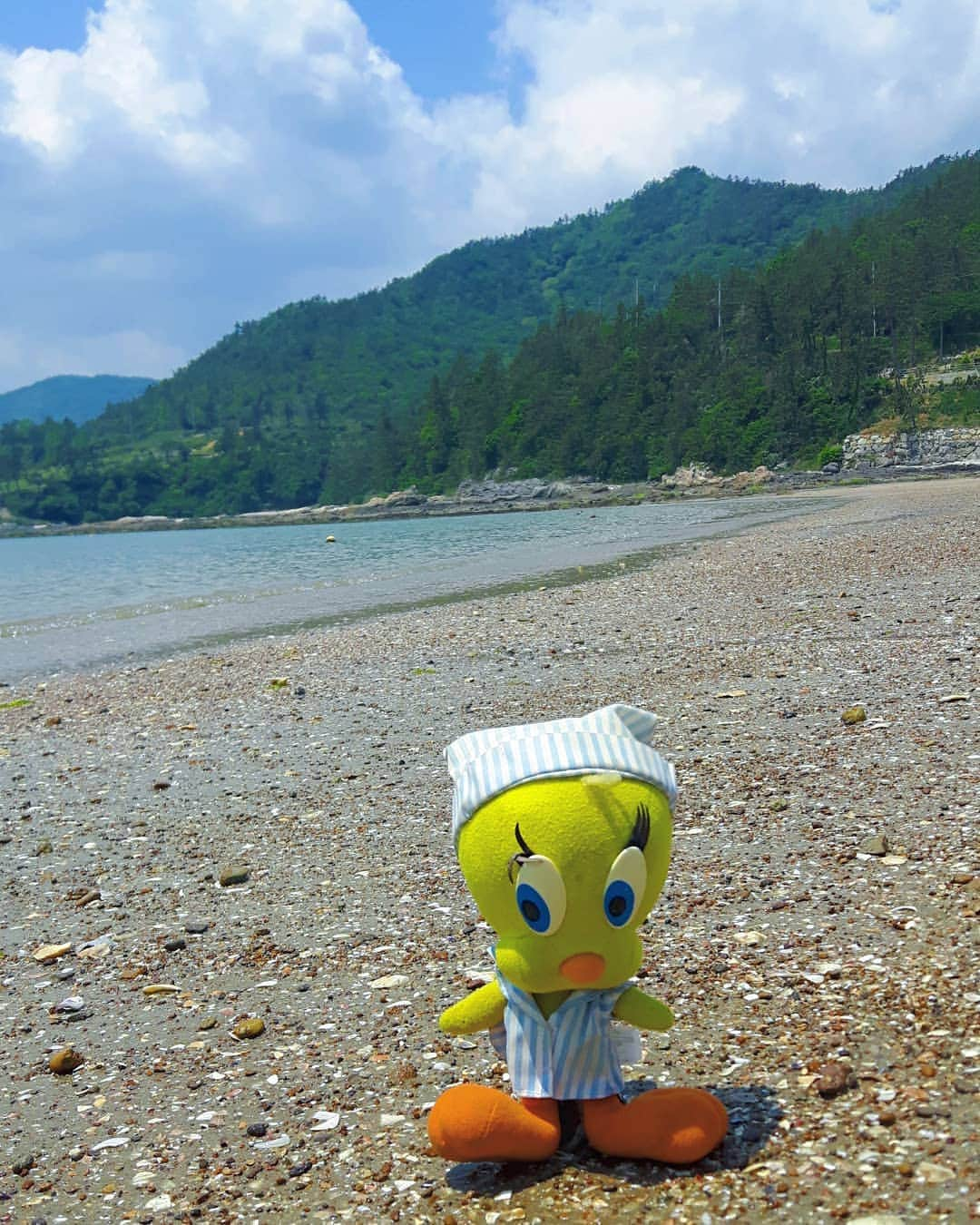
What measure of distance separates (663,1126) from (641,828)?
2.94 feet

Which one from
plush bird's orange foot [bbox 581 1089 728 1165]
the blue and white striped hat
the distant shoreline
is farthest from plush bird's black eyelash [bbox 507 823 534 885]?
the distant shoreline

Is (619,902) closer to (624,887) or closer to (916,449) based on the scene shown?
(624,887)

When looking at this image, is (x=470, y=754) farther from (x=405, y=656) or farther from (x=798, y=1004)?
(x=405, y=656)

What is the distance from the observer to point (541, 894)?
Answer: 10.9ft

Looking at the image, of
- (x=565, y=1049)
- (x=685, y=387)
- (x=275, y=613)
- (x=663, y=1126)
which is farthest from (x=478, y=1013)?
(x=685, y=387)

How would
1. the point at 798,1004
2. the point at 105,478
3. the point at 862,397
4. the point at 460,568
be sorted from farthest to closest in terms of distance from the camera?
the point at 105,478 < the point at 862,397 < the point at 460,568 < the point at 798,1004

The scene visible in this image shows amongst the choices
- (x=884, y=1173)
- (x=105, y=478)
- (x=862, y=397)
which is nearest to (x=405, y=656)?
(x=884, y=1173)

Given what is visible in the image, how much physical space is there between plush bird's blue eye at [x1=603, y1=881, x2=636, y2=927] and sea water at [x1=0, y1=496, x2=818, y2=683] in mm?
18161

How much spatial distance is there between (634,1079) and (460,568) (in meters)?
33.0

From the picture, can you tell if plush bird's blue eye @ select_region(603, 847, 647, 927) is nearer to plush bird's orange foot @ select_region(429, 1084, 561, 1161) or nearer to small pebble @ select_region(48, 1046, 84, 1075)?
plush bird's orange foot @ select_region(429, 1084, 561, 1161)

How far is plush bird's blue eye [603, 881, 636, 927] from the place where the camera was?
3.37 metres

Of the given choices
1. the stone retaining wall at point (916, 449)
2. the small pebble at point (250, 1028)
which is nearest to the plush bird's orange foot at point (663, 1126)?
the small pebble at point (250, 1028)

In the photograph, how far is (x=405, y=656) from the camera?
15.4 metres

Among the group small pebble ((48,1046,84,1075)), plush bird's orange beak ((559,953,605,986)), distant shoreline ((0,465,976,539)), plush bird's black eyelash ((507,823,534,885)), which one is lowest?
small pebble ((48,1046,84,1075))
